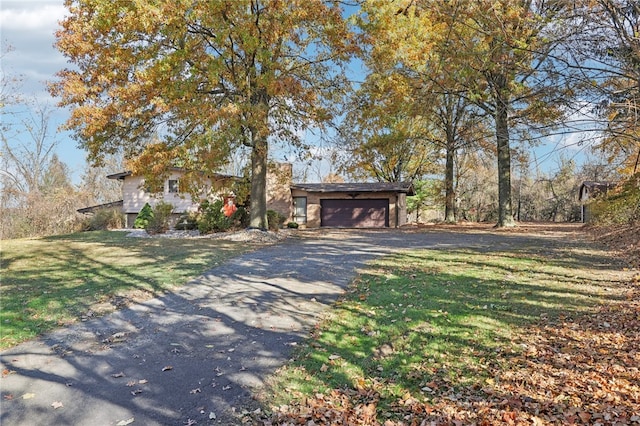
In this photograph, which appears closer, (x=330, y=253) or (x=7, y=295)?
(x=7, y=295)

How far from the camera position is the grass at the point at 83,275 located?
584 cm

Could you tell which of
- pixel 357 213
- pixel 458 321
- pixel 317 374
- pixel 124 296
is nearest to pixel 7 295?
pixel 124 296

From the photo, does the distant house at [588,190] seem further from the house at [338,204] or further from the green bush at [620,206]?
the house at [338,204]

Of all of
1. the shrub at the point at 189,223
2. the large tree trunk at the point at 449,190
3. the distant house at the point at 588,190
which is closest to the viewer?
the shrub at the point at 189,223

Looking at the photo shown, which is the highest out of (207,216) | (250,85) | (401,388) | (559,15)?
(250,85)

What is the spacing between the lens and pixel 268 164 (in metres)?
19.3

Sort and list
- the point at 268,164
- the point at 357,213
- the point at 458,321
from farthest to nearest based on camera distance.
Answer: the point at 357,213
the point at 268,164
the point at 458,321

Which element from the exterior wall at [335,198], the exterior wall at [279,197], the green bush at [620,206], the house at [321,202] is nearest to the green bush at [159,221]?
the house at [321,202]

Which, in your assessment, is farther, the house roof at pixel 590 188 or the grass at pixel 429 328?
the house roof at pixel 590 188

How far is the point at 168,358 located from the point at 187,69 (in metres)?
12.4

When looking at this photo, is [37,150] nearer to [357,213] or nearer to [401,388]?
[357,213]

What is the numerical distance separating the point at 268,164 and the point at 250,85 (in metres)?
4.93

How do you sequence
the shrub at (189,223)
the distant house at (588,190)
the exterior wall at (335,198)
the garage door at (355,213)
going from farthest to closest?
1. the distant house at (588,190)
2. the garage door at (355,213)
3. the exterior wall at (335,198)
4. the shrub at (189,223)

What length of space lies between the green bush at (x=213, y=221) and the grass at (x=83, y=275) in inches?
131
